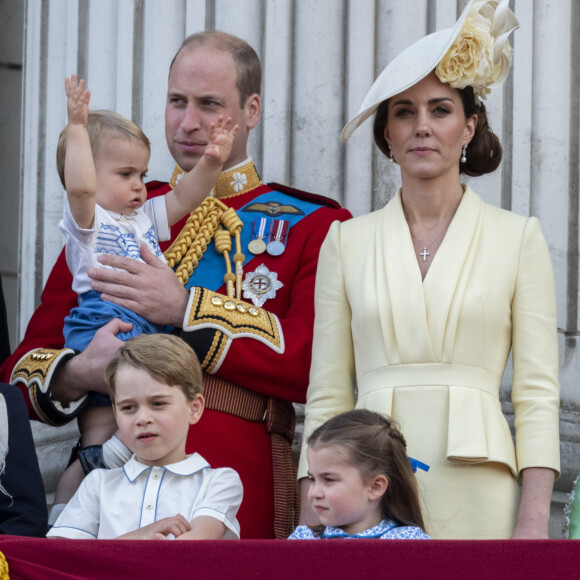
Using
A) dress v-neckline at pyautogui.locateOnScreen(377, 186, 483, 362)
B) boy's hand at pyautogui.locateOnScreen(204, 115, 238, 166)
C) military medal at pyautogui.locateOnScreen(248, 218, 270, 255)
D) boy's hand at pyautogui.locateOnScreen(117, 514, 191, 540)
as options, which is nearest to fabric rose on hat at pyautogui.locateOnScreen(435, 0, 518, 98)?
dress v-neckline at pyautogui.locateOnScreen(377, 186, 483, 362)

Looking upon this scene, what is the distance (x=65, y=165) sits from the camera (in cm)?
405

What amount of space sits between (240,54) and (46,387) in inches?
46.7

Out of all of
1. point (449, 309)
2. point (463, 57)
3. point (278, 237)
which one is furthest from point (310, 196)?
point (449, 309)

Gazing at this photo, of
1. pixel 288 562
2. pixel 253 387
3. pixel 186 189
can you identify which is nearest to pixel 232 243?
pixel 186 189

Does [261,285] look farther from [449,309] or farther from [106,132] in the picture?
[449,309]

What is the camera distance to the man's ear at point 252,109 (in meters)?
4.58

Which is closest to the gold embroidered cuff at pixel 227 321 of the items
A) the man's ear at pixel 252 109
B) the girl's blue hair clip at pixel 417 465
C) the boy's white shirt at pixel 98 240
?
the boy's white shirt at pixel 98 240

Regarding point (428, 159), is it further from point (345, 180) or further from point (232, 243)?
point (345, 180)

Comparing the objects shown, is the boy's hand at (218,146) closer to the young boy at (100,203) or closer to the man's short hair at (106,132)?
the young boy at (100,203)

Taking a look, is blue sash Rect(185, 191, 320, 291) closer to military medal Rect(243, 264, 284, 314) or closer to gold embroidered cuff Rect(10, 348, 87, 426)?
military medal Rect(243, 264, 284, 314)

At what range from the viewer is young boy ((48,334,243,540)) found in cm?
350

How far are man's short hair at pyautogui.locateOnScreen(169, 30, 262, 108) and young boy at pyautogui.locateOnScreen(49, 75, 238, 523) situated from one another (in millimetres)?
264

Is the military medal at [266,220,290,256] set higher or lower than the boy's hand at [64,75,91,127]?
lower

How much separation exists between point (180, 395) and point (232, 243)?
86 cm
